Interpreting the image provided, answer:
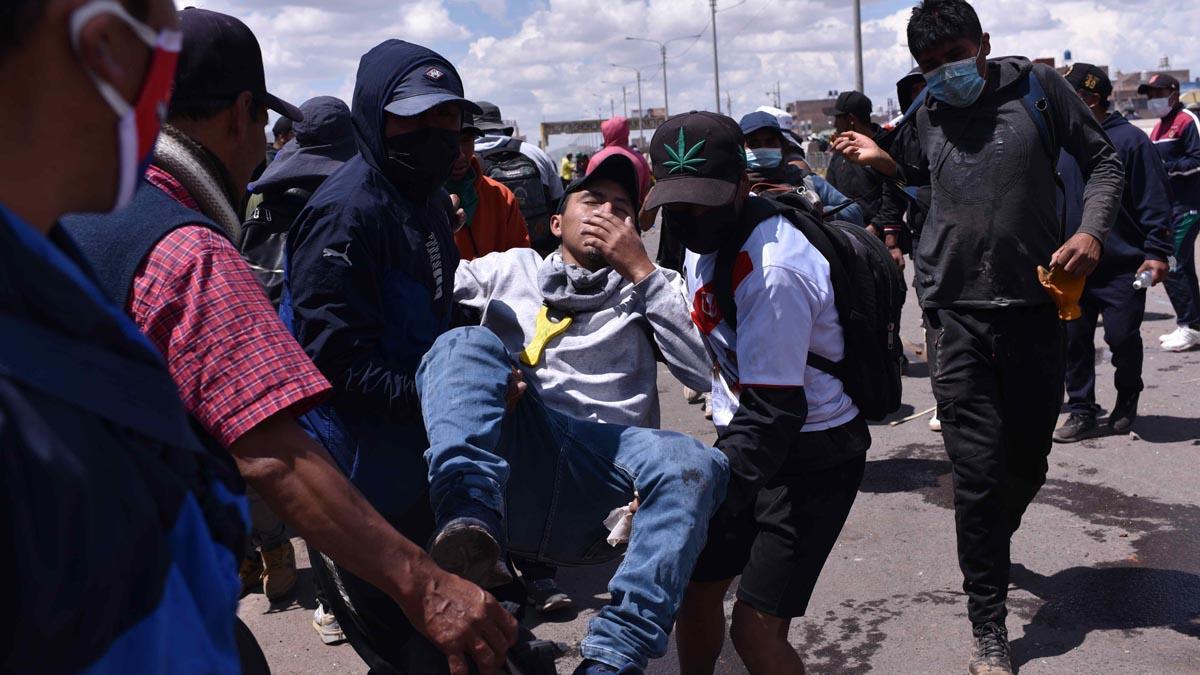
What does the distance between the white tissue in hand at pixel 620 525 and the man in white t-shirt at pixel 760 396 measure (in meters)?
0.30

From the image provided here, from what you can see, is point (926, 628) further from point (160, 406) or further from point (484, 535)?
point (160, 406)

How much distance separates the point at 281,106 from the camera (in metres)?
2.51

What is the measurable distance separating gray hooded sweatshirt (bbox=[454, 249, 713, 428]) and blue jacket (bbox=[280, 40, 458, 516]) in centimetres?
42

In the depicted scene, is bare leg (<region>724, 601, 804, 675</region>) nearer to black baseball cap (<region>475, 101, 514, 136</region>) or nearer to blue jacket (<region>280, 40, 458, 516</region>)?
blue jacket (<region>280, 40, 458, 516</region>)

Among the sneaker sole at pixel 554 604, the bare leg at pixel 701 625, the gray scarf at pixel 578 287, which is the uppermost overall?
the gray scarf at pixel 578 287

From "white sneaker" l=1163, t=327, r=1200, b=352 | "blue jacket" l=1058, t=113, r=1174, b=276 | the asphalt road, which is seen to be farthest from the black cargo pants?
"white sneaker" l=1163, t=327, r=1200, b=352

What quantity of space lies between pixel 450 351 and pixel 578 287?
0.78 m

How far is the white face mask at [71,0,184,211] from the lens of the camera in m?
1.11

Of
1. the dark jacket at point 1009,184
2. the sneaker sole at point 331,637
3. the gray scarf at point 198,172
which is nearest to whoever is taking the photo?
the gray scarf at point 198,172

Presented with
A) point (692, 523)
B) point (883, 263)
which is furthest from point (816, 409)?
point (692, 523)

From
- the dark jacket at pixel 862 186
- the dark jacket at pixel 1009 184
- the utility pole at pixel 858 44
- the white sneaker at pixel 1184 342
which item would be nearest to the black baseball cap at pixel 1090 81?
the dark jacket at pixel 862 186

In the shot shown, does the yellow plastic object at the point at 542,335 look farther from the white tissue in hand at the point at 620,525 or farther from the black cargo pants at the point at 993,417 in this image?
the black cargo pants at the point at 993,417

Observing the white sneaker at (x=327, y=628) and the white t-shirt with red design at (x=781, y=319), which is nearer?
the white t-shirt with red design at (x=781, y=319)

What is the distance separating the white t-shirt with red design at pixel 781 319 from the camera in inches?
117
